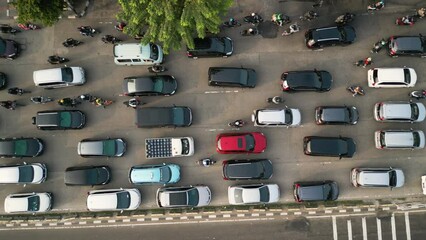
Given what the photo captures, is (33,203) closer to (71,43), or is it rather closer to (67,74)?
(67,74)

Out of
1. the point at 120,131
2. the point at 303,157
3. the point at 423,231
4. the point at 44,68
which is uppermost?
the point at 44,68

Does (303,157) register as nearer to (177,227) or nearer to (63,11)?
(177,227)

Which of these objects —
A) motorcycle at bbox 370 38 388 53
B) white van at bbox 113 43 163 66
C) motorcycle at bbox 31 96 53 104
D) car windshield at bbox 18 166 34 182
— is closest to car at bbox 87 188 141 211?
car windshield at bbox 18 166 34 182

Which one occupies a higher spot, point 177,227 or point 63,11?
point 63,11

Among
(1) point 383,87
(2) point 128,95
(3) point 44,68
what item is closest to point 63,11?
(3) point 44,68

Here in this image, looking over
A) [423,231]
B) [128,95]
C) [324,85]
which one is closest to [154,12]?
[128,95]

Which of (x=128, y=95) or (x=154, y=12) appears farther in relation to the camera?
(x=128, y=95)

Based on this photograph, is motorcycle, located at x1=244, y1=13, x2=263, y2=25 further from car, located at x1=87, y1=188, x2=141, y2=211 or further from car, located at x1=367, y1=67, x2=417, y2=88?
car, located at x1=87, y1=188, x2=141, y2=211
